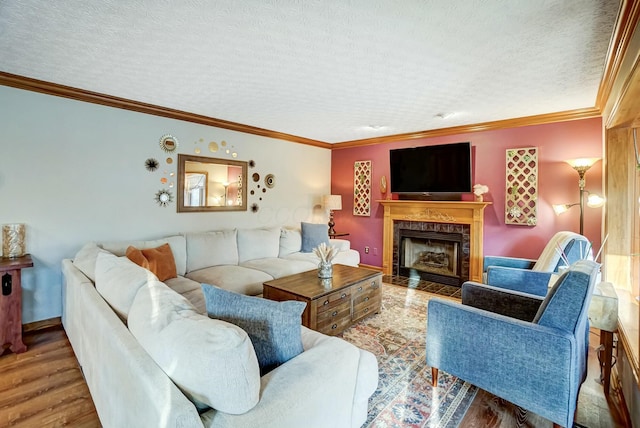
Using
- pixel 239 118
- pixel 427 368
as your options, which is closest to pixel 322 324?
pixel 427 368

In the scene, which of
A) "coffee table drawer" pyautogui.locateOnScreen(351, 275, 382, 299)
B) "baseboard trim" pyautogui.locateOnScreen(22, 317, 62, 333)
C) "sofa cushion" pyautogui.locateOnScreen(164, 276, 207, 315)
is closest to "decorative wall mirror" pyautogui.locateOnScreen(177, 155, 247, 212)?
"sofa cushion" pyautogui.locateOnScreen(164, 276, 207, 315)

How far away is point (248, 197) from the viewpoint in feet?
16.0

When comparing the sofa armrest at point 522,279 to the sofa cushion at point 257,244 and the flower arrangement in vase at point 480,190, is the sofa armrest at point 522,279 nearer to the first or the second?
the flower arrangement in vase at point 480,190

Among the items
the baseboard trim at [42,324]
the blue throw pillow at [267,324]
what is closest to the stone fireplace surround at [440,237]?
the blue throw pillow at [267,324]

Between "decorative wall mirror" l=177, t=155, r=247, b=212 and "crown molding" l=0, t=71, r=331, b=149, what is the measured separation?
1.62 ft

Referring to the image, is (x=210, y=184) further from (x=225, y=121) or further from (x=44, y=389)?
(x=44, y=389)

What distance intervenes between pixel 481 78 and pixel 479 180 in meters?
2.04

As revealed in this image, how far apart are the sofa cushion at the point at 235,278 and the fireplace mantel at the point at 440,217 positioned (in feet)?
8.17

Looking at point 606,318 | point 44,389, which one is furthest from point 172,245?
point 606,318

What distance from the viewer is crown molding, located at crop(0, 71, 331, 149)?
9.45 ft

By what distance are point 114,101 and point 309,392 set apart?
3638mm

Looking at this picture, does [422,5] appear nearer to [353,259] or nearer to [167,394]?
[167,394]

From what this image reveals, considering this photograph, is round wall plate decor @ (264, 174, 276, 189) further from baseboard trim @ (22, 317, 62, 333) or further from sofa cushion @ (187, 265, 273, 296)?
baseboard trim @ (22, 317, 62, 333)

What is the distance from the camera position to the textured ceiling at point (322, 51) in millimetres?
1831
